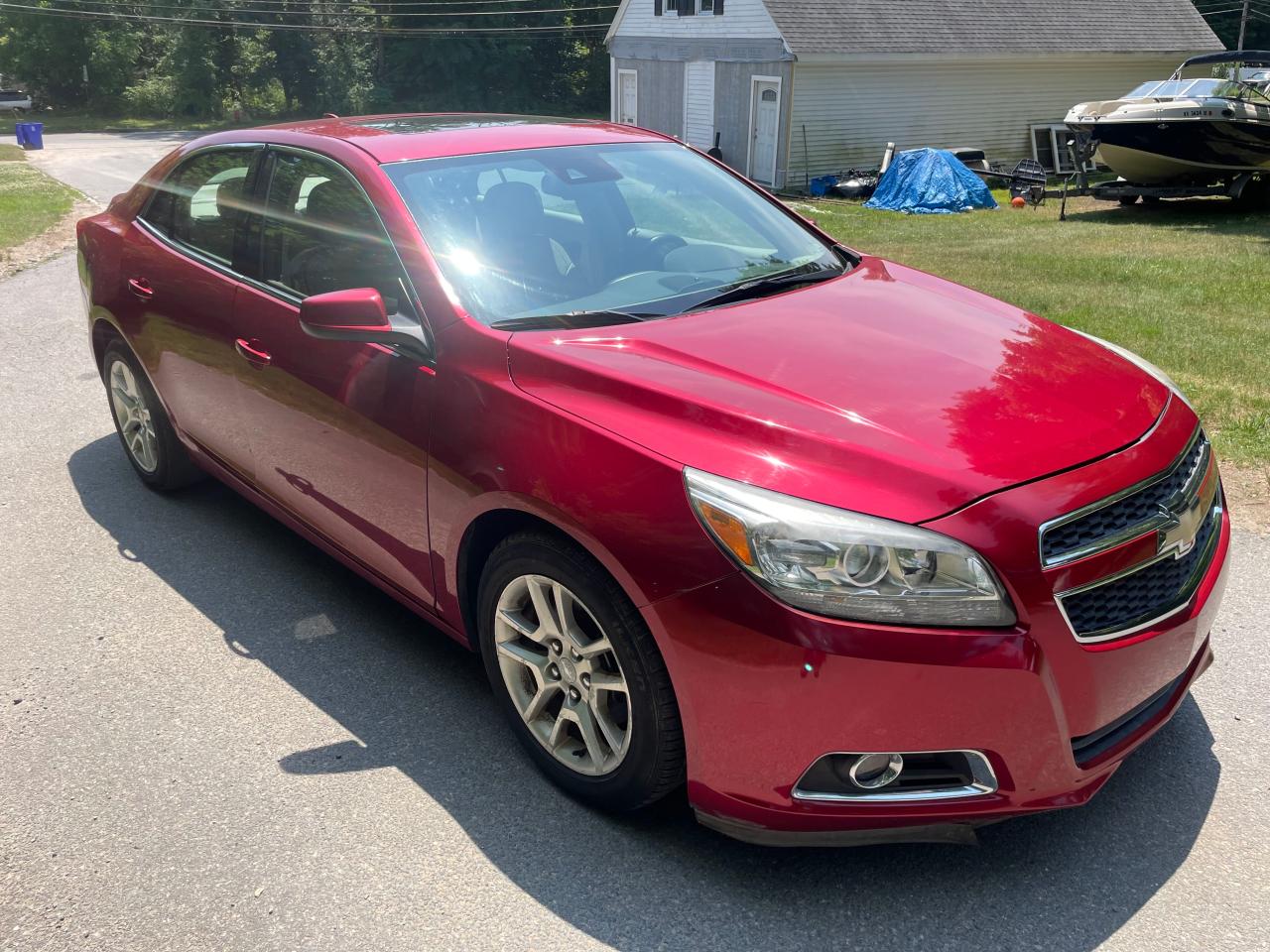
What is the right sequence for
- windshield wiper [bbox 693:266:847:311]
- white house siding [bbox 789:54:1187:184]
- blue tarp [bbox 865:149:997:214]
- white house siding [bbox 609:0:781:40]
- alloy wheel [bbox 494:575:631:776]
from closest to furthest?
alloy wheel [bbox 494:575:631:776] < windshield wiper [bbox 693:266:847:311] < blue tarp [bbox 865:149:997:214] < white house siding [bbox 609:0:781:40] < white house siding [bbox 789:54:1187:184]

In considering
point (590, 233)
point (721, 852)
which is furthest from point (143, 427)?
point (721, 852)

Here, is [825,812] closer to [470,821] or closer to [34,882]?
[470,821]

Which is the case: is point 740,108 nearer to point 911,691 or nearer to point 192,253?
point 192,253

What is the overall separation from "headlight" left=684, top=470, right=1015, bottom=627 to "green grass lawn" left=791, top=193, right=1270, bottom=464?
3.88m

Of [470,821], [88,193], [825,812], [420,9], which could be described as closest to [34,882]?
[470,821]

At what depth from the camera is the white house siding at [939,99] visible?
2533 cm

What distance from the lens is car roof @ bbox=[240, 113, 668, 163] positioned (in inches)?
152

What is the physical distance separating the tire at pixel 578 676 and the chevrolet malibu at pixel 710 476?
0.04ft

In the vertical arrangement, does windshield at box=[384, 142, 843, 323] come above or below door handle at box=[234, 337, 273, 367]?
above

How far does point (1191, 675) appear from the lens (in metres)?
3.01

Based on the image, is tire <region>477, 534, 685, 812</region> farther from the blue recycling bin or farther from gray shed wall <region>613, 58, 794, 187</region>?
the blue recycling bin

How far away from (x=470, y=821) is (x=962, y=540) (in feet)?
5.18

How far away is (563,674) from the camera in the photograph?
3.02 metres

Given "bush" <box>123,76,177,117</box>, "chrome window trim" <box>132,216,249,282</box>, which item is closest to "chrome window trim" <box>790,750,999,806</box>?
"chrome window trim" <box>132,216,249,282</box>
